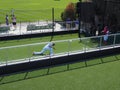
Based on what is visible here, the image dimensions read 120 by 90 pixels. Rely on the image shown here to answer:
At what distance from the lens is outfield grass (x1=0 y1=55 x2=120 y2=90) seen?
37.9 feet

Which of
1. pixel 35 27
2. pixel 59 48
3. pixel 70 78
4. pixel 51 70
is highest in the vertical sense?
pixel 35 27

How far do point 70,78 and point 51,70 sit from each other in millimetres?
1338

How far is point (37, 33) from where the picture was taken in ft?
68.4

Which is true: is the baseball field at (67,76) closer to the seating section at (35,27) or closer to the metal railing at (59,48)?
the metal railing at (59,48)

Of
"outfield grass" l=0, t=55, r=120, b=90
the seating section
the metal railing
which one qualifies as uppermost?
the seating section

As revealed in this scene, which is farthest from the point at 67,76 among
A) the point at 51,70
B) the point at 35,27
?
the point at 35,27

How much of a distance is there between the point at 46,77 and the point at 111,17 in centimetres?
1017

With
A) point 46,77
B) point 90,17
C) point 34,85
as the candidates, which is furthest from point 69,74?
point 90,17

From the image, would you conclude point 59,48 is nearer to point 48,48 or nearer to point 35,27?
point 48,48

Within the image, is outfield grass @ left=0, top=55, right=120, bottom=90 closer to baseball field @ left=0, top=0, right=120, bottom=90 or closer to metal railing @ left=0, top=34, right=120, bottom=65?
baseball field @ left=0, top=0, right=120, bottom=90

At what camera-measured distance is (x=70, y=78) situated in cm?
1245

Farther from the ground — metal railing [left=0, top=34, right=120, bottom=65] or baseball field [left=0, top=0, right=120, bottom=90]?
metal railing [left=0, top=34, right=120, bottom=65]

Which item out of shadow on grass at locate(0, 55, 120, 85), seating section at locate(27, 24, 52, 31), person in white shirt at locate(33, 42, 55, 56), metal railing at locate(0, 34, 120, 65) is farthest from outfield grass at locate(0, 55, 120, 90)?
seating section at locate(27, 24, 52, 31)

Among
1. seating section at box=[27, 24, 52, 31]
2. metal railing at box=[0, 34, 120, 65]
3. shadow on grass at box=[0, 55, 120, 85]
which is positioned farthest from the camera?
seating section at box=[27, 24, 52, 31]
